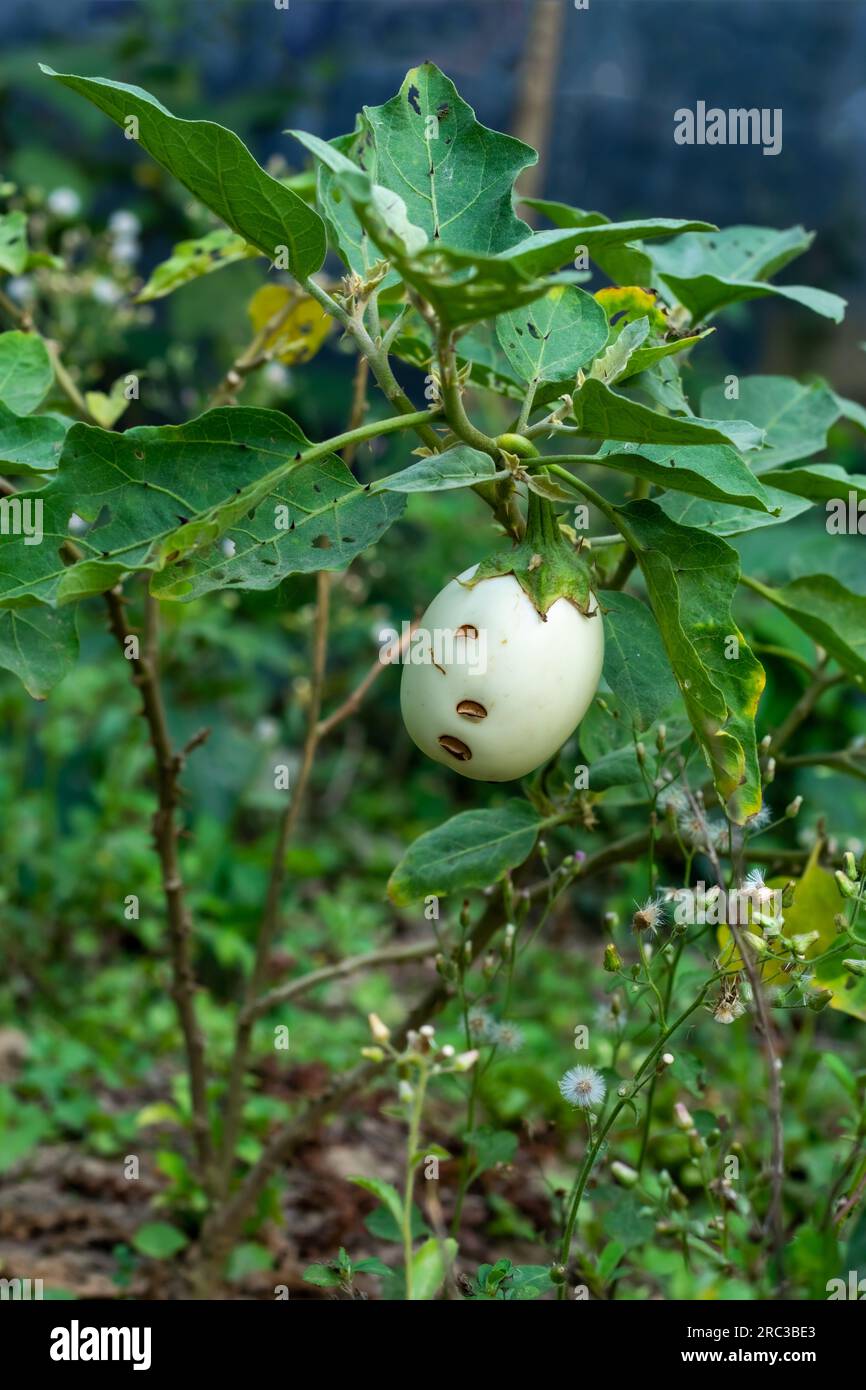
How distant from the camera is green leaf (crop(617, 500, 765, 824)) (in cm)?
60

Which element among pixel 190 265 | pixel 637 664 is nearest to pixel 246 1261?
pixel 637 664

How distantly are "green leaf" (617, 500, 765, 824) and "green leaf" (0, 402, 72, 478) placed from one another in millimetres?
319

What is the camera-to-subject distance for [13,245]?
924 mm

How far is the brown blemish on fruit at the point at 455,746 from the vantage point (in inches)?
25.0

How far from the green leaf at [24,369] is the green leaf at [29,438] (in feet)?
0.22

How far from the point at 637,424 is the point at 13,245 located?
560 mm

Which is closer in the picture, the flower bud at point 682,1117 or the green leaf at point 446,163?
the green leaf at point 446,163

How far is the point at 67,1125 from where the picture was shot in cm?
147

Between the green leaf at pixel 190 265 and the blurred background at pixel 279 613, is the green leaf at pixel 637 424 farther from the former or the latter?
the green leaf at pixel 190 265

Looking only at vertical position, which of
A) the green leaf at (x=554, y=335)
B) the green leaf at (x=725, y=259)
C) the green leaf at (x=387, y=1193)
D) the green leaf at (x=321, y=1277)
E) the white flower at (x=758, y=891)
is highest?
the green leaf at (x=725, y=259)

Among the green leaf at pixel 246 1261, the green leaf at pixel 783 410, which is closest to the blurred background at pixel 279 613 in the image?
the green leaf at pixel 246 1261

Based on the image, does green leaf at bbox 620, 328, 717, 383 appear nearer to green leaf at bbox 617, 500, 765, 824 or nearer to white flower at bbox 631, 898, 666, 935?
green leaf at bbox 617, 500, 765, 824

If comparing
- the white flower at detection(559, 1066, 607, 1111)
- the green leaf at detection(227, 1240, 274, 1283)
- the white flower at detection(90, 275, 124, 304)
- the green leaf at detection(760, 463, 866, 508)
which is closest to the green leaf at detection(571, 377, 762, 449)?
the green leaf at detection(760, 463, 866, 508)
